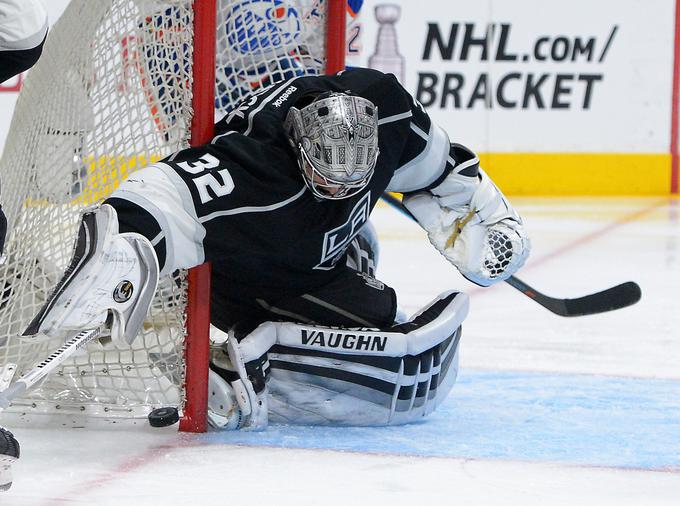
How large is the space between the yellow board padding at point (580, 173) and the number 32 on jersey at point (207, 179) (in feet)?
16.4

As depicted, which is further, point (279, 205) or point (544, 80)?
point (544, 80)

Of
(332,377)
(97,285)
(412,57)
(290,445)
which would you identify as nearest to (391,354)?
(332,377)

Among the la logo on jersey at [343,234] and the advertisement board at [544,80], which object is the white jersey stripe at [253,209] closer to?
the la logo on jersey at [343,234]

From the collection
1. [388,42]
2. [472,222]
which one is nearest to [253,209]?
[472,222]

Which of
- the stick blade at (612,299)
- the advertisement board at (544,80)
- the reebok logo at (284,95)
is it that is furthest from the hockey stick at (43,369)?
the advertisement board at (544,80)

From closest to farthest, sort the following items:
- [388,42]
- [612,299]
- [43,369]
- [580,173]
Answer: [43,369] → [612,299] → [388,42] → [580,173]

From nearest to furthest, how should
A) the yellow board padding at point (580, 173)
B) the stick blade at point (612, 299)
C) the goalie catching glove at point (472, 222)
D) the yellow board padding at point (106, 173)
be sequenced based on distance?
1. the yellow board padding at point (106, 173)
2. the goalie catching glove at point (472, 222)
3. the stick blade at point (612, 299)
4. the yellow board padding at point (580, 173)

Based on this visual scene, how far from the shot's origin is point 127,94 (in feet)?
7.26

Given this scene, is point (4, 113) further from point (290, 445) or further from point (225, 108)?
point (290, 445)

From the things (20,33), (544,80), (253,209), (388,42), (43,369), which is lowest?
(43,369)

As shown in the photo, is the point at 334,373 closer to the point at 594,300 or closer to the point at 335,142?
the point at 335,142

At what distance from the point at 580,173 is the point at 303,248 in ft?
16.7

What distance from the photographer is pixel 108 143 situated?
2207mm

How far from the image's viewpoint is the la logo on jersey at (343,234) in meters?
2.12
